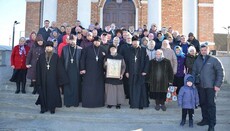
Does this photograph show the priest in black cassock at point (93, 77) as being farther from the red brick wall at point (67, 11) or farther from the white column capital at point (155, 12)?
the red brick wall at point (67, 11)

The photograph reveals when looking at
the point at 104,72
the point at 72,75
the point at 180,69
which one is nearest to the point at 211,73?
the point at 180,69

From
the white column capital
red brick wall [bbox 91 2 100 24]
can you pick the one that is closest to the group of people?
the white column capital

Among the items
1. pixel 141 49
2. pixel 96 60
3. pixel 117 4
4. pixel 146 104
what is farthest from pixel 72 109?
pixel 117 4

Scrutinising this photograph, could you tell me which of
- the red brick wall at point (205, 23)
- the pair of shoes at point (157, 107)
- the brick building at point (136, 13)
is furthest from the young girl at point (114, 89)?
the red brick wall at point (205, 23)

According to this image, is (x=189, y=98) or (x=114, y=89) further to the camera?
(x=114, y=89)

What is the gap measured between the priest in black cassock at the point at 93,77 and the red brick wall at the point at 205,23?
27.7ft

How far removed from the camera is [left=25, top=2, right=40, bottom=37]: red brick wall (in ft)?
48.4

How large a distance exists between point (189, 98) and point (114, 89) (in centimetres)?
207

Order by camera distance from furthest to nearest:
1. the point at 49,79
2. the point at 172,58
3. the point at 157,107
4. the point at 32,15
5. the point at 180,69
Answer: the point at 32,15
the point at 180,69
the point at 172,58
the point at 157,107
the point at 49,79

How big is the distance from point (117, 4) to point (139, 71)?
25.1 ft

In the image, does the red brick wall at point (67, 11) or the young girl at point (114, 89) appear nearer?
the young girl at point (114, 89)

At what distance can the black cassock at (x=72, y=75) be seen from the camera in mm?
7699

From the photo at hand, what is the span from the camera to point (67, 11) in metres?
14.6

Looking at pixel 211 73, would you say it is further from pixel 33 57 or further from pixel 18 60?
pixel 18 60
